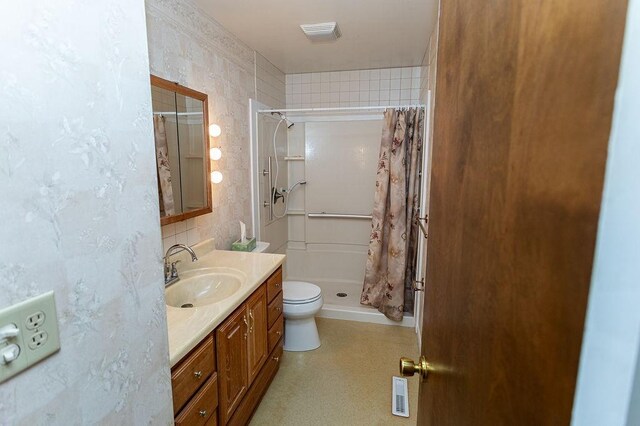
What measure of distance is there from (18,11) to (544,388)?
0.87 metres

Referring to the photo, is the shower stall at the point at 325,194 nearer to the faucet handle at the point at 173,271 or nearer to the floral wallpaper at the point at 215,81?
the floral wallpaper at the point at 215,81

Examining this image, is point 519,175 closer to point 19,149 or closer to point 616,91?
point 616,91

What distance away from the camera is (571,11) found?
0.99 ft

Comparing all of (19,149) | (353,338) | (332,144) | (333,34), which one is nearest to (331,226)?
(332,144)

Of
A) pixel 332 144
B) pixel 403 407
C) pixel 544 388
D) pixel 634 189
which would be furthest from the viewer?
pixel 332 144

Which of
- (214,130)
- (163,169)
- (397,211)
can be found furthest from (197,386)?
(397,211)

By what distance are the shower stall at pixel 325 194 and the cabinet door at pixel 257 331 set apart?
1.33 m

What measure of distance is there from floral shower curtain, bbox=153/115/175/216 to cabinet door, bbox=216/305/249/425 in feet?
2.24

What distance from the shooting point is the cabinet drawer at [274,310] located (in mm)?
2063

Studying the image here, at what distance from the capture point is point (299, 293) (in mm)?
2559

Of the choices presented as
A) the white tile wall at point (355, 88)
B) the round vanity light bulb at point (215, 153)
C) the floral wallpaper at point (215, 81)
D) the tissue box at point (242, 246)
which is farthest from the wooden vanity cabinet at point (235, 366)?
the white tile wall at point (355, 88)

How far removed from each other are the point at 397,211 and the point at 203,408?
208cm

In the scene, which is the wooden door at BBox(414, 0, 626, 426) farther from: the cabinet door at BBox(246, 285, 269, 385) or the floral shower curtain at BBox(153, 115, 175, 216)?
the floral shower curtain at BBox(153, 115, 175, 216)

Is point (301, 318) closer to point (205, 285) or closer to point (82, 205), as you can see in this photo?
point (205, 285)
